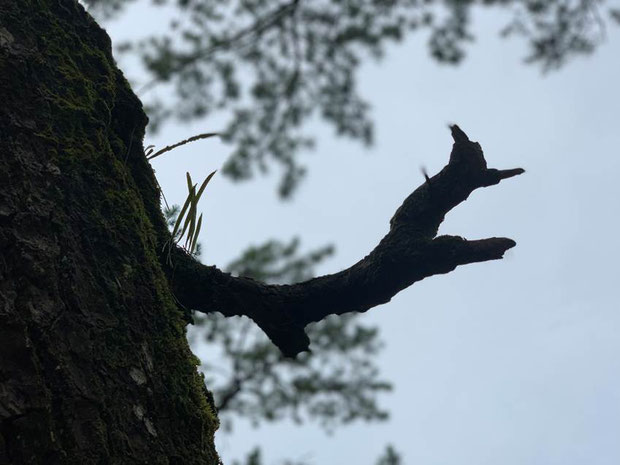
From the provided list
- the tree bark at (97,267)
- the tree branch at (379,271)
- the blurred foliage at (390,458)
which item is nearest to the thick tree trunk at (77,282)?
the tree bark at (97,267)

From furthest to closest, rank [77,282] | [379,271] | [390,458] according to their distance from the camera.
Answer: [390,458], [379,271], [77,282]

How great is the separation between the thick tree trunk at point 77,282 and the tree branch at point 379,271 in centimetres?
33

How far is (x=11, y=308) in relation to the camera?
3.63 feet

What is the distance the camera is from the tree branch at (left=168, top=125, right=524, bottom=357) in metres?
1.90

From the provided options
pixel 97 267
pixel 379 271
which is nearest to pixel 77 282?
pixel 97 267

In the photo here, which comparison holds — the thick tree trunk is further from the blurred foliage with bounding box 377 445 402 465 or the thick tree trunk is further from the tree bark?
the blurred foliage with bounding box 377 445 402 465

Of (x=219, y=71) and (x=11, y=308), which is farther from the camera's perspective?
(x=219, y=71)

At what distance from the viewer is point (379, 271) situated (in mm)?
1981

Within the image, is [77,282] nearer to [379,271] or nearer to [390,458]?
[379,271]

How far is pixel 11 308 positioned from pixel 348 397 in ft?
21.1

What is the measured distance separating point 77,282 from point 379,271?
965 mm

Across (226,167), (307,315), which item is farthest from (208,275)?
(226,167)

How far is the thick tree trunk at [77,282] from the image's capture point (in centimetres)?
108

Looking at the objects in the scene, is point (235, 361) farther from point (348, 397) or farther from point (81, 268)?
point (81, 268)
